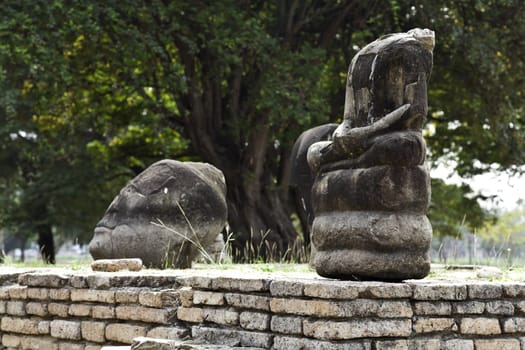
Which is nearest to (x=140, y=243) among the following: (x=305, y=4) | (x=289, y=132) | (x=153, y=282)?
(x=153, y=282)

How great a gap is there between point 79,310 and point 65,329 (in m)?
0.25

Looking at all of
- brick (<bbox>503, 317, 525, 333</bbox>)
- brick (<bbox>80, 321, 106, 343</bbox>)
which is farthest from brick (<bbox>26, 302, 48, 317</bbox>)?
brick (<bbox>503, 317, 525, 333</bbox>)

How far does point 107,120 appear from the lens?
19.0 m

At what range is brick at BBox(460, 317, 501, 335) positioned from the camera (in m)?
5.40

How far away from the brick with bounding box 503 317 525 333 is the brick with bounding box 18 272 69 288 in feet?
12.8

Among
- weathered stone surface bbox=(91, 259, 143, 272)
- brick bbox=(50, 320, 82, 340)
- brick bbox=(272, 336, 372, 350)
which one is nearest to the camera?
brick bbox=(272, 336, 372, 350)

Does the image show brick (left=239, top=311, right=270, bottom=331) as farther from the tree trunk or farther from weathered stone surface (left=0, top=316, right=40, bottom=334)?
the tree trunk

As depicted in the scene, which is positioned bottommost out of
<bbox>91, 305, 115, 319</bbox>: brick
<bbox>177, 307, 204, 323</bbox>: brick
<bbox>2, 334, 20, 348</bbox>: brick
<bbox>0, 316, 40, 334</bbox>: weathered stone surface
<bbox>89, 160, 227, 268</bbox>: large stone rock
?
<bbox>2, 334, 20, 348</bbox>: brick

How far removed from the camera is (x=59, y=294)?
7.08m

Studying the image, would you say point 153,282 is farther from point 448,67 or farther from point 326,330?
point 448,67

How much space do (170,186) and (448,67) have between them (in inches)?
430

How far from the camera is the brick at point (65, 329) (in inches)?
271

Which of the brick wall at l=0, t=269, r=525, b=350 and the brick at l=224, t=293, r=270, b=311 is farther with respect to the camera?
the brick at l=224, t=293, r=270, b=311

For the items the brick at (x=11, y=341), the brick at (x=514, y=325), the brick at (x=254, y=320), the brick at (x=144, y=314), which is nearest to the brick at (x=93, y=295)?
the brick at (x=144, y=314)
